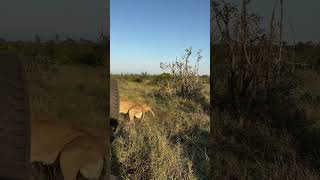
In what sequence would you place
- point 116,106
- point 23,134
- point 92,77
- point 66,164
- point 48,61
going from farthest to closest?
point 48,61 → point 116,106 → point 92,77 → point 66,164 → point 23,134

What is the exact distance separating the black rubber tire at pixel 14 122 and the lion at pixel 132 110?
6.18 ft

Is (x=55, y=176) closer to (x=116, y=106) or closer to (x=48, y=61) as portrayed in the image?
(x=116, y=106)

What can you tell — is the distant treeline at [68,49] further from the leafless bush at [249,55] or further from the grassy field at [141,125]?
the leafless bush at [249,55]

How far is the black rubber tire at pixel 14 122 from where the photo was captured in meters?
0.69

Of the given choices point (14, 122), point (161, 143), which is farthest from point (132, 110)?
point (14, 122)

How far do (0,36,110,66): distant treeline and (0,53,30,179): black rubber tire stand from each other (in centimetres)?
127

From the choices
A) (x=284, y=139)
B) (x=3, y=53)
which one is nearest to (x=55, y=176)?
Answer: (x=284, y=139)

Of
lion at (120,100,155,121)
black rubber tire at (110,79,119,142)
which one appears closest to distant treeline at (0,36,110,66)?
black rubber tire at (110,79,119,142)

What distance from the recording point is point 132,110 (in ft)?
8.71

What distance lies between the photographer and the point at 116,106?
2.57 metres

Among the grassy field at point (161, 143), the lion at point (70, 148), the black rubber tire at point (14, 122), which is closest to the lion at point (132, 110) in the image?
the grassy field at point (161, 143)

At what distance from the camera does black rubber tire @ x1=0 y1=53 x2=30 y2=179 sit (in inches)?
27.3

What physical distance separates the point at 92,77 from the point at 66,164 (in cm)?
53

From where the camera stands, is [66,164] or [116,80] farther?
[116,80]
